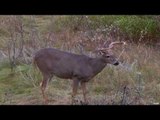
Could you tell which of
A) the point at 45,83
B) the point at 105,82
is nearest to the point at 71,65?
the point at 45,83

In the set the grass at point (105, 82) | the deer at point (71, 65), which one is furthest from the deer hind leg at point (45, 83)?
the grass at point (105, 82)

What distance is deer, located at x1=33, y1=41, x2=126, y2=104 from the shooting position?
5562 millimetres

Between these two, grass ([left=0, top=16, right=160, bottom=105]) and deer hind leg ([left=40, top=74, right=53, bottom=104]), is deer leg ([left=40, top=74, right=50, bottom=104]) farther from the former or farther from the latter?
grass ([left=0, top=16, right=160, bottom=105])

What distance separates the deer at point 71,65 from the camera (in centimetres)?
556

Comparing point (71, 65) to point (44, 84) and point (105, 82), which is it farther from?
point (105, 82)

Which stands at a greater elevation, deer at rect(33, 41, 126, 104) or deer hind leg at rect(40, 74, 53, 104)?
deer at rect(33, 41, 126, 104)

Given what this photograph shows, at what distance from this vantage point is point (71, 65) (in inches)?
221

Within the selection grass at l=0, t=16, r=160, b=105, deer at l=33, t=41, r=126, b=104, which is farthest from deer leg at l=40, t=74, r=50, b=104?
grass at l=0, t=16, r=160, b=105
